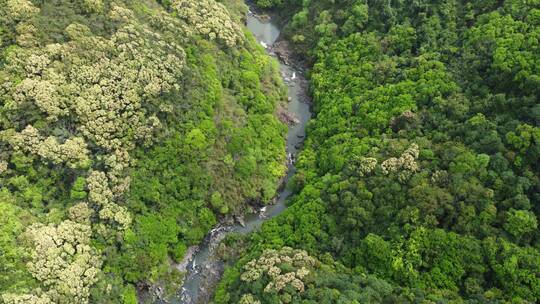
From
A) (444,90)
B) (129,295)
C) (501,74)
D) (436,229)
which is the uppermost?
(501,74)

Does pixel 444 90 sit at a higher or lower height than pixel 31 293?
higher

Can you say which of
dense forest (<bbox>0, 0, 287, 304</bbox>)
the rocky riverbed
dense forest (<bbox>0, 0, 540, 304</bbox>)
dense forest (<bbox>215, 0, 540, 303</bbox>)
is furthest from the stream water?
dense forest (<bbox>215, 0, 540, 303</bbox>)

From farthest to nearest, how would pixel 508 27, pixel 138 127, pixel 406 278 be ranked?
pixel 508 27 < pixel 138 127 < pixel 406 278

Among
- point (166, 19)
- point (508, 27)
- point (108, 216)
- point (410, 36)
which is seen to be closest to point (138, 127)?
point (108, 216)

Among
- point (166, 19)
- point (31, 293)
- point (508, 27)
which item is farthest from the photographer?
point (166, 19)

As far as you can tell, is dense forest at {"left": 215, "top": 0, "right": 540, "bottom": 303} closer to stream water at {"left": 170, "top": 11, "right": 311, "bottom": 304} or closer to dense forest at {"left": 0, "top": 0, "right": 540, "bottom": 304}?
dense forest at {"left": 0, "top": 0, "right": 540, "bottom": 304}

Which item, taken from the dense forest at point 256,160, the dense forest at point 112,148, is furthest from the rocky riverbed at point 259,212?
the dense forest at point 112,148

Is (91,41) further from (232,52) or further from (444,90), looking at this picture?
(444,90)

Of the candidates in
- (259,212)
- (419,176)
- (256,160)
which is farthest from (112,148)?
(419,176)

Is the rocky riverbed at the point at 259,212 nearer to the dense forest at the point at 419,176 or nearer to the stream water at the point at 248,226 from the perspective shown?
the stream water at the point at 248,226
